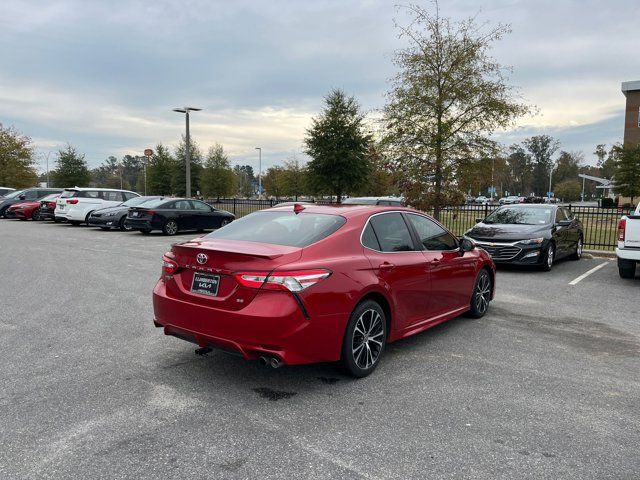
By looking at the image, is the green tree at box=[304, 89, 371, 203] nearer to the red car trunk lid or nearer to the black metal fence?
the black metal fence

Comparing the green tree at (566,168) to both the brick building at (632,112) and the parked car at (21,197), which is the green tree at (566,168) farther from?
the parked car at (21,197)

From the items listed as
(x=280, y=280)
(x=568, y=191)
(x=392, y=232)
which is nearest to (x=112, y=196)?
(x=392, y=232)

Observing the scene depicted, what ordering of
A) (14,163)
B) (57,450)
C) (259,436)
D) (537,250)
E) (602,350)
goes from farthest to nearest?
(14,163) → (537,250) → (602,350) → (259,436) → (57,450)

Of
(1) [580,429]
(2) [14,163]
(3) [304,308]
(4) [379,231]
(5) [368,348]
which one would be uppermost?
(2) [14,163]

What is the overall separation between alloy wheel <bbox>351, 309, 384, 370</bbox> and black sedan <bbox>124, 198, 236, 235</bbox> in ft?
48.4

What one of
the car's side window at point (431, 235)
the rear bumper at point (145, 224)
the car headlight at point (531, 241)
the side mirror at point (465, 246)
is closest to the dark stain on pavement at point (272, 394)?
the car's side window at point (431, 235)

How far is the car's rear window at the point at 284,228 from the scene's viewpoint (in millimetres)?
4344

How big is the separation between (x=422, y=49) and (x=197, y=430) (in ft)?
42.7

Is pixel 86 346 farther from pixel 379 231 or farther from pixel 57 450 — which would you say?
pixel 379 231

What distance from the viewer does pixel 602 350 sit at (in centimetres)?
538

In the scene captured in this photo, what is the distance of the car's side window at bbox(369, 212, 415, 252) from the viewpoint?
4871 millimetres

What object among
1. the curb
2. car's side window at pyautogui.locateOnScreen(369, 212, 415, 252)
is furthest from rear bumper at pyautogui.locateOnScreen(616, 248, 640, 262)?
car's side window at pyautogui.locateOnScreen(369, 212, 415, 252)

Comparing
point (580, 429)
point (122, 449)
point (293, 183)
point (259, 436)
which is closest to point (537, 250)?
point (580, 429)

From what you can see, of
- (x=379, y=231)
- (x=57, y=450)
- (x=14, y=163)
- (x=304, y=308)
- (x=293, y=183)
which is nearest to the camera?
(x=57, y=450)
